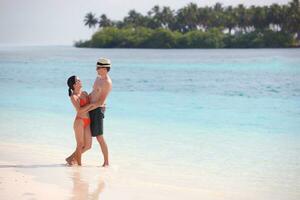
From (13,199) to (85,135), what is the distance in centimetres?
177

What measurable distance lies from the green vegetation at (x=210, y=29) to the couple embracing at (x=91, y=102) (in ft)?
263

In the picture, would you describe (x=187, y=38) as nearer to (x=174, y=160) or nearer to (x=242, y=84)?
(x=242, y=84)

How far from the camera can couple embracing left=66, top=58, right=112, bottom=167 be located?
6.18m

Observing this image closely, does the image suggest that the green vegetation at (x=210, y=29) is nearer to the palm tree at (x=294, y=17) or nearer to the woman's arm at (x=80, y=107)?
the palm tree at (x=294, y=17)

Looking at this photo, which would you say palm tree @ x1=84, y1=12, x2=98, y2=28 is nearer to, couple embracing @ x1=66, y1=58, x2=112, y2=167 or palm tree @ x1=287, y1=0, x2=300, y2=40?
palm tree @ x1=287, y1=0, x2=300, y2=40

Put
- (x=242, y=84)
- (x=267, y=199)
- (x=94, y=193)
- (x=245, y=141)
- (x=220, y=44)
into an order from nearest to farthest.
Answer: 1. (x=94, y=193)
2. (x=267, y=199)
3. (x=245, y=141)
4. (x=242, y=84)
5. (x=220, y=44)

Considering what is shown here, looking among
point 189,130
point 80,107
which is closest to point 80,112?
point 80,107

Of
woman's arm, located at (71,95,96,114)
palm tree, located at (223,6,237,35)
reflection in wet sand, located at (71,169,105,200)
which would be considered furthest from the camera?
palm tree, located at (223,6,237,35)

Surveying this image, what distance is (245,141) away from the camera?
9.45 m

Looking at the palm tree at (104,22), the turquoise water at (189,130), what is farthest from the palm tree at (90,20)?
the turquoise water at (189,130)

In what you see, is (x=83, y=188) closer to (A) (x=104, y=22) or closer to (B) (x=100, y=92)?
(B) (x=100, y=92)

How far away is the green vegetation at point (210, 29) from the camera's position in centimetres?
8506

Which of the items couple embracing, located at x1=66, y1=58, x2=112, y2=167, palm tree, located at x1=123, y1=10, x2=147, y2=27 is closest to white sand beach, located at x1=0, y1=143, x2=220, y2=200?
couple embracing, located at x1=66, y1=58, x2=112, y2=167

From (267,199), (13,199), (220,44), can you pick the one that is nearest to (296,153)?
(267,199)
